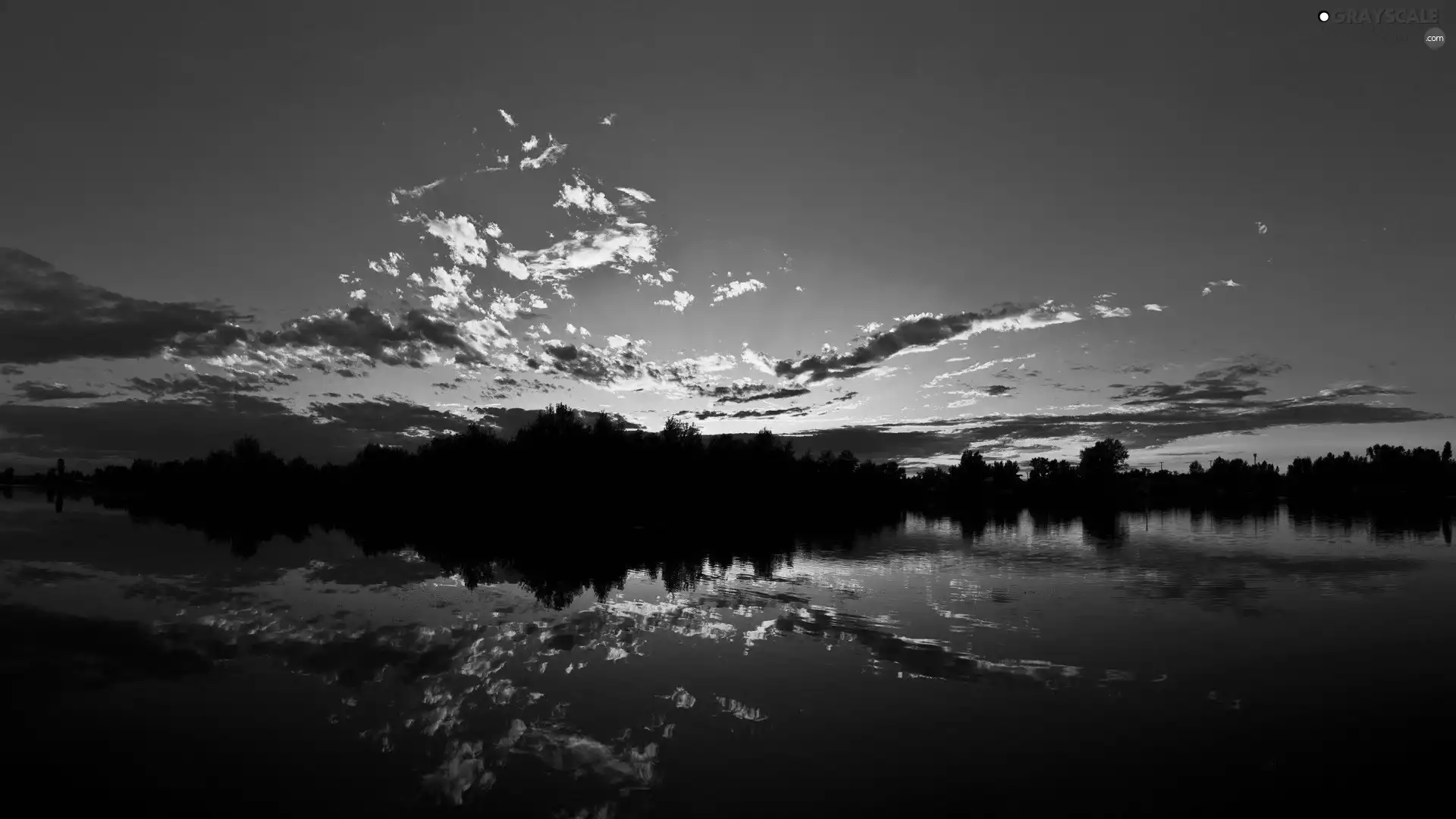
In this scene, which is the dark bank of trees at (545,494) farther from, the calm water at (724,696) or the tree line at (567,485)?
the calm water at (724,696)

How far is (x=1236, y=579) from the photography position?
4341 cm

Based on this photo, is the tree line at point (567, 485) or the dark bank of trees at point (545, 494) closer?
the dark bank of trees at point (545, 494)

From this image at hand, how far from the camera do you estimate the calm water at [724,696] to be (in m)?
14.0

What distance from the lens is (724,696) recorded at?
1967cm

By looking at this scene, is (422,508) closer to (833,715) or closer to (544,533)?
(544,533)

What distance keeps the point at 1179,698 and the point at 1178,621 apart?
12327 millimetres

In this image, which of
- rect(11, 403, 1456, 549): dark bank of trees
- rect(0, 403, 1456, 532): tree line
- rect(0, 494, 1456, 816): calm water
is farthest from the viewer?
rect(0, 403, 1456, 532): tree line

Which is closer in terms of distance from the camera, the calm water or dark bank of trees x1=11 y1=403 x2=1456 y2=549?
the calm water

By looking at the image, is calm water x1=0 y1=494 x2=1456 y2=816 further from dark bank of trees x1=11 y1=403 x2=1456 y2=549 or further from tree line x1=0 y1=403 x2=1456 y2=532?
tree line x1=0 y1=403 x2=1456 y2=532

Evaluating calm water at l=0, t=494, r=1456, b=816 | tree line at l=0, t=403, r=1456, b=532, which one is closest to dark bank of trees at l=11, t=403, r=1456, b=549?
tree line at l=0, t=403, r=1456, b=532

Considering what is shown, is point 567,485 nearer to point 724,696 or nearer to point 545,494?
point 545,494

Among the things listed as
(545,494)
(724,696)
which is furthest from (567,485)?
(724,696)

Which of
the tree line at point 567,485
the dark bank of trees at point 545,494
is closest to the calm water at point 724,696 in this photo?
the dark bank of trees at point 545,494

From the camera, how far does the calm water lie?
14.0 meters
